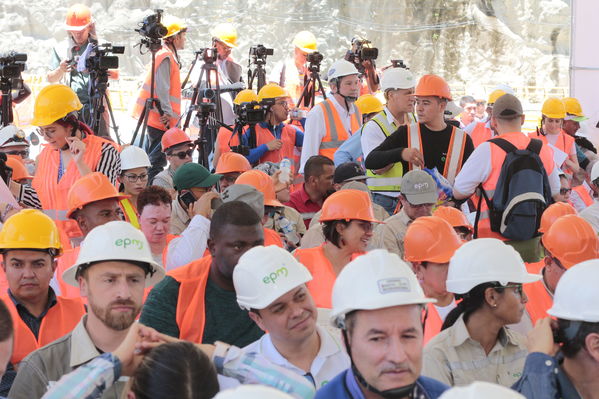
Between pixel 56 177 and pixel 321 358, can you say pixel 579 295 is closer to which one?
pixel 321 358

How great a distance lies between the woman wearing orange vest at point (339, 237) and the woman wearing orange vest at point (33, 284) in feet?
4.27

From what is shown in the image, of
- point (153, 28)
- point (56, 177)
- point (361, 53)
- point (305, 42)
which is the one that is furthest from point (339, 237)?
point (305, 42)

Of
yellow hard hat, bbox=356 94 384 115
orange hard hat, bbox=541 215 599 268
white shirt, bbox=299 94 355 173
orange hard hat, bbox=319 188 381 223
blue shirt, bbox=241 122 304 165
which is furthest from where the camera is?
yellow hard hat, bbox=356 94 384 115

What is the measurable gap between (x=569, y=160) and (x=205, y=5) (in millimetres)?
15700

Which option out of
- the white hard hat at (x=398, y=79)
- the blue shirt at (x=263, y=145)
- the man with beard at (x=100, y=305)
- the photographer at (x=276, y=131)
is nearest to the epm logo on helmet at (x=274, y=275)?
the man with beard at (x=100, y=305)

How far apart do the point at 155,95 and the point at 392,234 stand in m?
4.49

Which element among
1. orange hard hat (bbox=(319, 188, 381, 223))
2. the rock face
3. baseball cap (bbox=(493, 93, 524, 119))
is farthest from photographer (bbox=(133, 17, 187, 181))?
the rock face

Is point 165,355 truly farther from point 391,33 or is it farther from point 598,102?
point 391,33

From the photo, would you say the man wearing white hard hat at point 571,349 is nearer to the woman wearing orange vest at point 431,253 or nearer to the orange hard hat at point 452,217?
the woman wearing orange vest at point 431,253

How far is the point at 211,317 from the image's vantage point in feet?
14.4

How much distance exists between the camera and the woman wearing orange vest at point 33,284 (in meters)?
4.36

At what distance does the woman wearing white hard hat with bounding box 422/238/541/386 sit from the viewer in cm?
388

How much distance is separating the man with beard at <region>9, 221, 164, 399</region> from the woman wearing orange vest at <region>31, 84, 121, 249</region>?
2.92 m

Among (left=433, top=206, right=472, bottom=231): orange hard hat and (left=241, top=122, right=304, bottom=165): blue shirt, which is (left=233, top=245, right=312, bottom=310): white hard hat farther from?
(left=241, top=122, right=304, bottom=165): blue shirt
